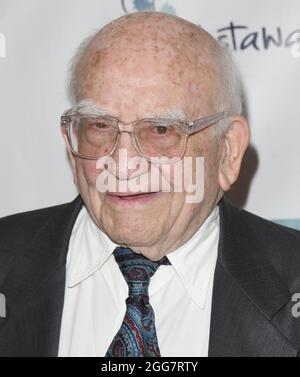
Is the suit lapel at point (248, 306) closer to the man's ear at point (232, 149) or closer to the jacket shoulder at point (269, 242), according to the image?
the jacket shoulder at point (269, 242)

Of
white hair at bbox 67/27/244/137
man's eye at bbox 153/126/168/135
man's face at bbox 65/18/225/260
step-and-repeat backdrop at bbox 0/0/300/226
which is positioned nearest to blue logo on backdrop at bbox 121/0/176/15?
step-and-repeat backdrop at bbox 0/0/300/226

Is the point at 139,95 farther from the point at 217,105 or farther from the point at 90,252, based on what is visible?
the point at 90,252

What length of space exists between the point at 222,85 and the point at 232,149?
0.16 metres

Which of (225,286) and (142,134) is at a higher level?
(142,134)

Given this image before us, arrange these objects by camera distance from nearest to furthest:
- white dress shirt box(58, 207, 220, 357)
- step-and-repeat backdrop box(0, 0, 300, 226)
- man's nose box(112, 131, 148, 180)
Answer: man's nose box(112, 131, 148, 180), white dress shirt box(58, 207, 220, 357), step-and-repeat backdrop box(0, 0, 300, 226)

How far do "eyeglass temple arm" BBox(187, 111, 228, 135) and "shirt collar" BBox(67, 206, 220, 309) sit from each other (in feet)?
0.82

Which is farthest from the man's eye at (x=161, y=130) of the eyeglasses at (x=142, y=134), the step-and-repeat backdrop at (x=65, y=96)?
the step-and-repeat backdrop at (x=65, y=96)

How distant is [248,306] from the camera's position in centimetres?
169

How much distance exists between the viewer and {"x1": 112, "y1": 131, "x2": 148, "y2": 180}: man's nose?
1.60 meters

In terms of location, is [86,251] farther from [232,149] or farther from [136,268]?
[232,149]

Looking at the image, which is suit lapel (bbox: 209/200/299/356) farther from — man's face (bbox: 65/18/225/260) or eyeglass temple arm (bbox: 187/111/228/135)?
eyeglass temple arm (bbox: 187/111/228/135)

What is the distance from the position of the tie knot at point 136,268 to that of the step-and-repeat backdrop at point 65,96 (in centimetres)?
59

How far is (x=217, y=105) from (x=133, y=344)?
0.55m

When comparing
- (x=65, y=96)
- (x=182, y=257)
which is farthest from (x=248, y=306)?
(x=65, y=96)
